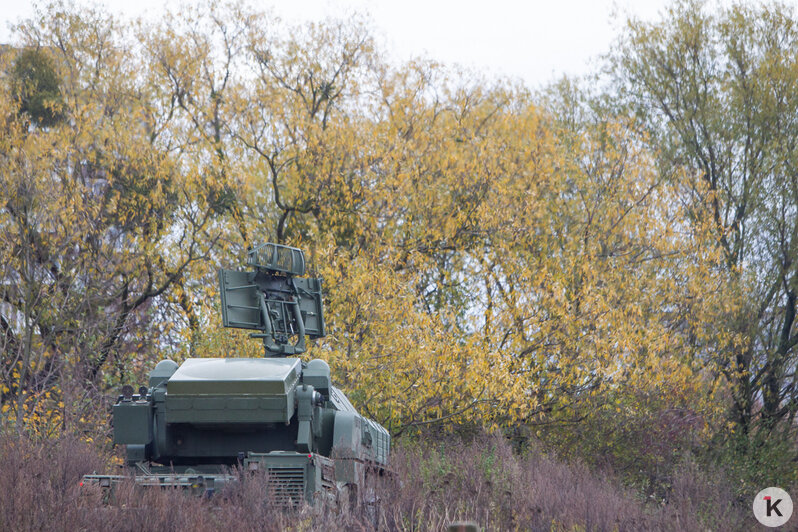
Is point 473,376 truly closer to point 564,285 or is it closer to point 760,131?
point 564,285

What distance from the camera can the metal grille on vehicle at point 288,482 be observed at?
9078 millimetres

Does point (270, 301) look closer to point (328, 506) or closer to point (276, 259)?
point (276, 259)

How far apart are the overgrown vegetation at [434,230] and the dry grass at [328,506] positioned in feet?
20.3

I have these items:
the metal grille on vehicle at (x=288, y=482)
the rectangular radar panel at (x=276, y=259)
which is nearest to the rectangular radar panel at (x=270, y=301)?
the rectangular radar panel at (x=276, y=259)

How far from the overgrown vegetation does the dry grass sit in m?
6.18

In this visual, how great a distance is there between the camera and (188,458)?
1060cm

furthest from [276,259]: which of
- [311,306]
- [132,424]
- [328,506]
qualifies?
[328,506]

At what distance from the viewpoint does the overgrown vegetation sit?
18641mm

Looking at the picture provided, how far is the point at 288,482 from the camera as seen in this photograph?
9156mm

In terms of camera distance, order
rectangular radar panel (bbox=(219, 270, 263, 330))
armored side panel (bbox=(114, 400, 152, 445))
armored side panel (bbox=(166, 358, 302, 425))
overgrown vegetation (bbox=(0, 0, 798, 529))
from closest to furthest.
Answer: armored side panel (bbox=(166, 358, 302, 425)) < armored side panel (bbox=(114, 400, 152, 445)) < rectangular radar panel (bbox=(219, 270, 263, 330)) < overgrown vegetation (bbox=(0, 0, 798, 529))

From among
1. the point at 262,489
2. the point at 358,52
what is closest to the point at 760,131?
the point at 358,52

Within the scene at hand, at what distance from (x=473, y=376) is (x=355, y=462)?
8.11 m

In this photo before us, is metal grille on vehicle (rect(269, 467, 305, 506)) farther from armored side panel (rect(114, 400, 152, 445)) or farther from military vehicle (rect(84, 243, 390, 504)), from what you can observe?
armored side panel (rect(114, 400, 152, 445))

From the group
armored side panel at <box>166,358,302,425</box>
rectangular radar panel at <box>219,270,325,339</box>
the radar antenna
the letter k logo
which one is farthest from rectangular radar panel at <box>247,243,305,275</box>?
the letter k logo
